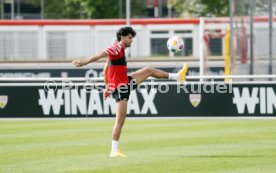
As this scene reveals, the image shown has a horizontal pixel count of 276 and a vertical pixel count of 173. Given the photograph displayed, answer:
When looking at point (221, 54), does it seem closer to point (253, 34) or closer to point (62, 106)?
point (253, 34)

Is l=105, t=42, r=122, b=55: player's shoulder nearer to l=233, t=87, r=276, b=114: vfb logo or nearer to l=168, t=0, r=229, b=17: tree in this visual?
l=233, t=87, r=276, b=114: vfb logo

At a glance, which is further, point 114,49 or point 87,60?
point 114,49

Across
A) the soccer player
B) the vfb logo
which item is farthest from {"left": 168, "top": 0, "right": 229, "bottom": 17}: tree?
the soccer player

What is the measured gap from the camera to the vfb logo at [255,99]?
2288 centimetres

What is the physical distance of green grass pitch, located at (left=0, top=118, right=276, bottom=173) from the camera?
13297mm

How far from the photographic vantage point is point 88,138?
60.3ft

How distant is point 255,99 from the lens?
75.7ft

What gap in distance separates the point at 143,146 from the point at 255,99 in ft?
23.8

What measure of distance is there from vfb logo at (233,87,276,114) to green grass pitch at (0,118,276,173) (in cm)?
36

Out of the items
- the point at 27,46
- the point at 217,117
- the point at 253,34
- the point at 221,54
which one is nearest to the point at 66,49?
the point at 27,46

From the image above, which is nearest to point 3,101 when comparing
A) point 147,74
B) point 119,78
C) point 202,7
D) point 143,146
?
point 143,146

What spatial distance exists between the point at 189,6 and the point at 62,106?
3379 centimetres

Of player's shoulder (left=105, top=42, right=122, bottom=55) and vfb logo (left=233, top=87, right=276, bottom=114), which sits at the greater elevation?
player's shoulder (left=105, top=42, right=122, bottom=55)

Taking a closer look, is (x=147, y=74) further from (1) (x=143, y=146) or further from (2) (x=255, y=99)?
(2) (x=255, y=99)
